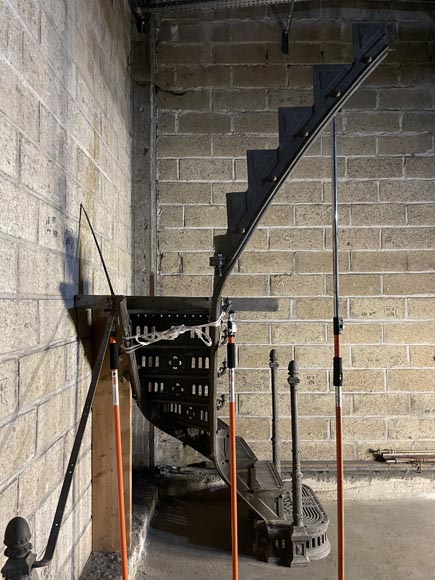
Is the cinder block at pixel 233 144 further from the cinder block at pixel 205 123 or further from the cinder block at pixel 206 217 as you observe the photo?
the cinder block at pixel 206 217

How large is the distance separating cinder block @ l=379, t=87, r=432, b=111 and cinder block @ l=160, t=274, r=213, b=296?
1.76 meters

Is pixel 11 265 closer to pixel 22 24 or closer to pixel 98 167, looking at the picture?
pixel 22 24

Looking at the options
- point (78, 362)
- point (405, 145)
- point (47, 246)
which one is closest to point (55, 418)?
point (78, 362)

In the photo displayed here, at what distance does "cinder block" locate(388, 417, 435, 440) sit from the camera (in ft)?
10.8

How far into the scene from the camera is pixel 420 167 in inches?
131

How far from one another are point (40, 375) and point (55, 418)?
0.22 meters

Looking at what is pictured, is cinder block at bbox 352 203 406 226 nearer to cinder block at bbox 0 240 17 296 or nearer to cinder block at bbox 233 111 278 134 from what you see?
cinder block at bbox 233 111 278 134

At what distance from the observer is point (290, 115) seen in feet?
5.15

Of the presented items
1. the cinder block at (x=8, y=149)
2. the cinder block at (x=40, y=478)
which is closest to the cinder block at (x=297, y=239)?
the cinder block at (x=40, y=478)

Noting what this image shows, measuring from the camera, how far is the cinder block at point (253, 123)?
3.35 metres

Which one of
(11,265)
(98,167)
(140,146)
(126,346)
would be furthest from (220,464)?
(140,146)

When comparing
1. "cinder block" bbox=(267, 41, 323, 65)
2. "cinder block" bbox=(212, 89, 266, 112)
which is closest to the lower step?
"cinder block" bbox=(212, 89, 266, 112)

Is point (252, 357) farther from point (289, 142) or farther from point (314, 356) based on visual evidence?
point (289, 142)

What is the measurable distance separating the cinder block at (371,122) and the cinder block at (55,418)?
2.63 meters
